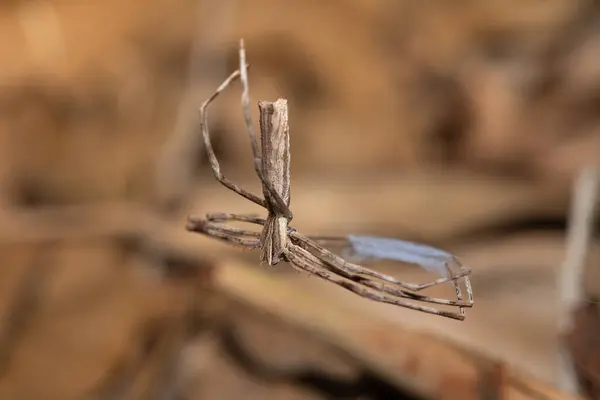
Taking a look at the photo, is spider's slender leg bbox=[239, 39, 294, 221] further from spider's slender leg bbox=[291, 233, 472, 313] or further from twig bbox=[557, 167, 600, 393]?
twig bbox=[557, 167, 600, 393]

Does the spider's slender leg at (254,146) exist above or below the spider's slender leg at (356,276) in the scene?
above

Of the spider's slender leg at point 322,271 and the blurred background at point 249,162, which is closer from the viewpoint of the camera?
the spider's slender leg at point 322,271

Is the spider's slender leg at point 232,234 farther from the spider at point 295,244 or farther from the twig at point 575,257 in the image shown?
the twig at point 575,257

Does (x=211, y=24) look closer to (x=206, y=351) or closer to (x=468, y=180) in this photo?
(x=468, y=180)

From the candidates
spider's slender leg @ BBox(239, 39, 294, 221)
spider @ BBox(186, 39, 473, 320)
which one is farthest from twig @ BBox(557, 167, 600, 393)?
spider's slender leg @ BBox(239, 39, 294, 221)

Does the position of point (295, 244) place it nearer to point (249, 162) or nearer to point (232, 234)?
point (232, 234)

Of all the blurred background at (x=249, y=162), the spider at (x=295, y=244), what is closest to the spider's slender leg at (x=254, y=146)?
the spider at (x=295, y=244)

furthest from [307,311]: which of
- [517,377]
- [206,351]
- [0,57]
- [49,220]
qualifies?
[0,57]
